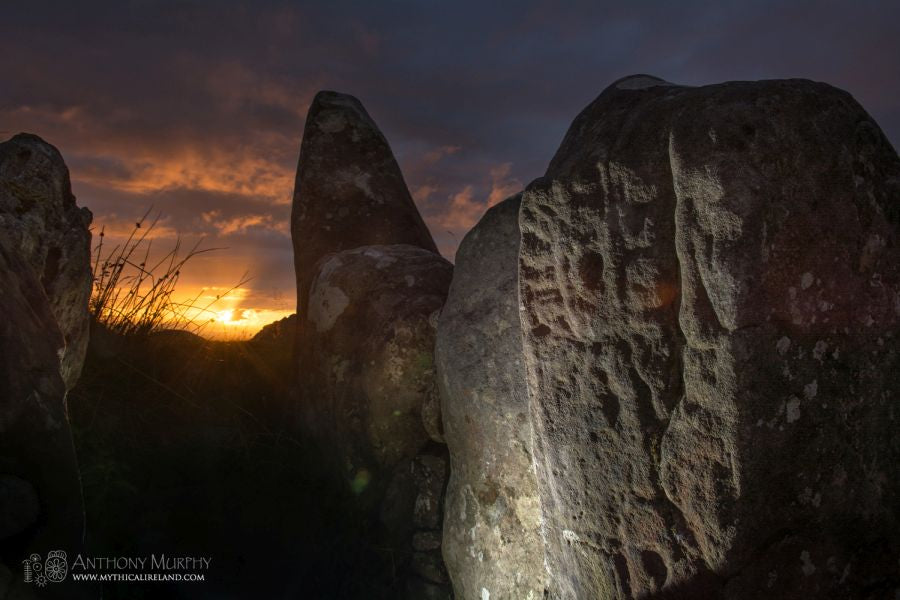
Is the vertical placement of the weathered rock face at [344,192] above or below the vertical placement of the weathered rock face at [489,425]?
above

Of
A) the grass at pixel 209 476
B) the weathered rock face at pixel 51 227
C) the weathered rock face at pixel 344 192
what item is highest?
the weathered rock face at pixel 344 192

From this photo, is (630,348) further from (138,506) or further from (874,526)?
(138,506)

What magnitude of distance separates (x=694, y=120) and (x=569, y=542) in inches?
57.2

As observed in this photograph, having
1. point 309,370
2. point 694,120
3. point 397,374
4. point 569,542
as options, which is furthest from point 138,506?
point 694,120

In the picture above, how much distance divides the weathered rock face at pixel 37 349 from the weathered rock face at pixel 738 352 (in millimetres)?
1879

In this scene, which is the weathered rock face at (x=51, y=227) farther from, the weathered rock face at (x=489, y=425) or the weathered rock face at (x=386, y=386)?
the weathered rock face at (x=489, y=425)

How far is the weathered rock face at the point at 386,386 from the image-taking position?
12.7 feet

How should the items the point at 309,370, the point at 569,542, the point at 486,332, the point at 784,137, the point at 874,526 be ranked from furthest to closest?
the point at 309,370 < the point at 486,332 < the point at 569,542 < the point at 874,526 < the point at 784,137

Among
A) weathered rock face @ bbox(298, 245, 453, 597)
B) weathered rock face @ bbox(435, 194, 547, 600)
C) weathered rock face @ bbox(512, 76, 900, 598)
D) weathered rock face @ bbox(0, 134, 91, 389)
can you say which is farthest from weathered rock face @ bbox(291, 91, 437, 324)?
weathered rock face @ bbox(512, 76, 900, 598)

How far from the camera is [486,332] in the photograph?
3.18 metres

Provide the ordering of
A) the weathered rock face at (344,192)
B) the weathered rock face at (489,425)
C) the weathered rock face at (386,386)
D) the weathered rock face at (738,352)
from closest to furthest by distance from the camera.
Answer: the weathered rock face at (738,352), the weathered rock face at (489,425), the weathered rock face at (386,386), the weathered rock face at (344,192)

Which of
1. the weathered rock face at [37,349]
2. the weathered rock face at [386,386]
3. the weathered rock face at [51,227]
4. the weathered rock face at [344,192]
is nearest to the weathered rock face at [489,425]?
the weathered rock face at [386,386]

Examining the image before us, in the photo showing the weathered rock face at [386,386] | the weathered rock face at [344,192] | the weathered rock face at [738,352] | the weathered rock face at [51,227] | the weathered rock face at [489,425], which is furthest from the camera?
the weathered rock face at [344,192]

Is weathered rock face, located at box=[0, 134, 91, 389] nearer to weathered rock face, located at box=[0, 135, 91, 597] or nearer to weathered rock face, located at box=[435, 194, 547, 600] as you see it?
weathered rock face, located at box=[0, 135, 91, 597]
